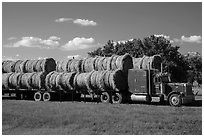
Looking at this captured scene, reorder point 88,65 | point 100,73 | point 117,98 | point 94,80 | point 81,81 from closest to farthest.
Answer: point 117,98, point 100,73, point 94,80, point 81,81, point 88,65

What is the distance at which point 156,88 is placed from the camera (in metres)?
21.7

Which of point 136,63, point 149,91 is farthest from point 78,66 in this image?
point 149,91

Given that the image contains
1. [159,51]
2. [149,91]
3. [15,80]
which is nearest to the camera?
[149,91]

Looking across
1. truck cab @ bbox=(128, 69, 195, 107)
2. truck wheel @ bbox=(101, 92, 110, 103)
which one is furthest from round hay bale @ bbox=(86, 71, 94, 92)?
truck cab @ bbox=(128, 69, 195, 107)

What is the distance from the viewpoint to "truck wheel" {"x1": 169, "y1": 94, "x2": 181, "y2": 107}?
19995mm

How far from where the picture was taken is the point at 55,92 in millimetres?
25812

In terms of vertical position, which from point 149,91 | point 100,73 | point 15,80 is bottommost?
point 149,91

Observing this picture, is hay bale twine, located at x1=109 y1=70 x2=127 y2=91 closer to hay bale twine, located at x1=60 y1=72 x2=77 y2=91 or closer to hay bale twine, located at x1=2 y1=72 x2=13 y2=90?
hay bale twine, located at x1=60 y1=72 x2=77 y2=91

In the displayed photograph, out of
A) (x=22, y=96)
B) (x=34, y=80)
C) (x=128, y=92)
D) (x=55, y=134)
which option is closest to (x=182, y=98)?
(x=128, y=92)

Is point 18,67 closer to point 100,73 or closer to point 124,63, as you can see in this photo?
point 100,73

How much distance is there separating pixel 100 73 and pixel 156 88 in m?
4.60

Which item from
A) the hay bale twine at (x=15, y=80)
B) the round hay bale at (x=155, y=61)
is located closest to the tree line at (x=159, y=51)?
the round hay bale at (x=155, y=61)

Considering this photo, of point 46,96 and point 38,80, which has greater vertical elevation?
point 38,80

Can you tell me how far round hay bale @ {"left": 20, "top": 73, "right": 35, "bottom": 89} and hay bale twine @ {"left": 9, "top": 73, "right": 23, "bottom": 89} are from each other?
1.18 feet
